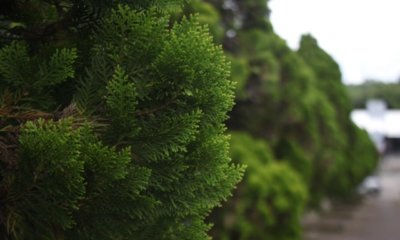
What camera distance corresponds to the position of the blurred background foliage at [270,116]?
9.55 meters

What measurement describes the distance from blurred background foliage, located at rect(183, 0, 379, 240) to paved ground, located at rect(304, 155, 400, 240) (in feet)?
22.4

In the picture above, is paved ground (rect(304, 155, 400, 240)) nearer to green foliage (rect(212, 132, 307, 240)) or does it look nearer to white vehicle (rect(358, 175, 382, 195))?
white vehicle (rect(358, 175, 382, 195))

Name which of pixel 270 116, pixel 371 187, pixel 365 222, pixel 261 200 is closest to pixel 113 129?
pixel 261 200

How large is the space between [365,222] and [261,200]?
60.5 ft

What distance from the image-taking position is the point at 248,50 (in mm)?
11242

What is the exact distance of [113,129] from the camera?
204cm

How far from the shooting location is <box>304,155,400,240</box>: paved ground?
2184cm

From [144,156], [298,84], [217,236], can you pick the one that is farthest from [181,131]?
[298,84]

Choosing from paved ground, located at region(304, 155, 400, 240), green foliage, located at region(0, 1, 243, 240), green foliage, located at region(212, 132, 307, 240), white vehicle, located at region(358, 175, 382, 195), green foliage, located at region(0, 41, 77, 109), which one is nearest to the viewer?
green foliage, located at region(0, 1, 243, 240)

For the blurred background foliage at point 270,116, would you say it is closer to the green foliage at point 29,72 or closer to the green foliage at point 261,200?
the green foliage at point 261,200

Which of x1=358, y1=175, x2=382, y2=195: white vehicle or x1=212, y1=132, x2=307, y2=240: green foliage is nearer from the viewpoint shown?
x1=212, y1=132, x2=307, y2=240: green foliage

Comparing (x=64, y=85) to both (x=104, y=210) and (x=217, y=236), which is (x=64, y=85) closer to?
(x=104, y=210)

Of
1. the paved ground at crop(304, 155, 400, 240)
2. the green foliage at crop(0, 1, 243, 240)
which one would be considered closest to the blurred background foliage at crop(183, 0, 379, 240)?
the green foliage at crop(0, 1, 243, 240)

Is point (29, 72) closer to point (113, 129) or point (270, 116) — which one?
point (113, 129)
